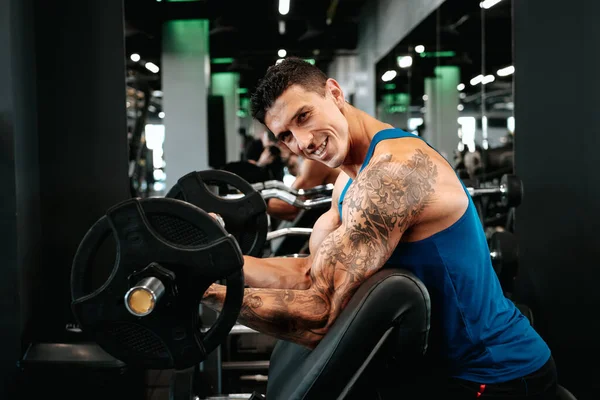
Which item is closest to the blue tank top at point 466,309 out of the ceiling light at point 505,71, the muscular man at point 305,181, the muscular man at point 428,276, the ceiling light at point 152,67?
the muscular man at point 428,276

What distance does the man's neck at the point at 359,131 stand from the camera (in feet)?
4.41

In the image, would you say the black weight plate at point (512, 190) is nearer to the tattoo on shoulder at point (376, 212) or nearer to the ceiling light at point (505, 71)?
the tattoo on shoulder at point (376, 212)

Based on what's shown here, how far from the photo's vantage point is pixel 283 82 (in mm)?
1332

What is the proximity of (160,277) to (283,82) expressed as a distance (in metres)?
0.59

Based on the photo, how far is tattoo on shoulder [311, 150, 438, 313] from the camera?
43.3 inches

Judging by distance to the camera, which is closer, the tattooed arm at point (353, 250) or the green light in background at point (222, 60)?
the tattooed arm at point (353, 250)

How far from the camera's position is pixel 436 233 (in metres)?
1.14

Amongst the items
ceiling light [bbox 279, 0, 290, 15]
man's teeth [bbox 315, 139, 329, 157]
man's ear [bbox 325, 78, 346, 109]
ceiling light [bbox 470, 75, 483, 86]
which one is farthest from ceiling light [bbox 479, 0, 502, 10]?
man's teeth [bbox 315, 139, 329, 157]

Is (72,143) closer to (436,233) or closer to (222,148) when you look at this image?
(436,233)

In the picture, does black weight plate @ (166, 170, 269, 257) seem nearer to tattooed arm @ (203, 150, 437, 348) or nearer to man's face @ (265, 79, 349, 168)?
man's face @ (265, 79, 349, 168)

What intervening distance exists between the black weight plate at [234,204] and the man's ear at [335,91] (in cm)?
66

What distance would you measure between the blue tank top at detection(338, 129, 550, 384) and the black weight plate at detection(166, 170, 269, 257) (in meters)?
0.86

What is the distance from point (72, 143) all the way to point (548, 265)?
239 centimetres

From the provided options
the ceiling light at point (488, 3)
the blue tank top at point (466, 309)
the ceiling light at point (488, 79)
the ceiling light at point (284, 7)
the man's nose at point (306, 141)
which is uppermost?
the ceiling light at point (284, 7)
